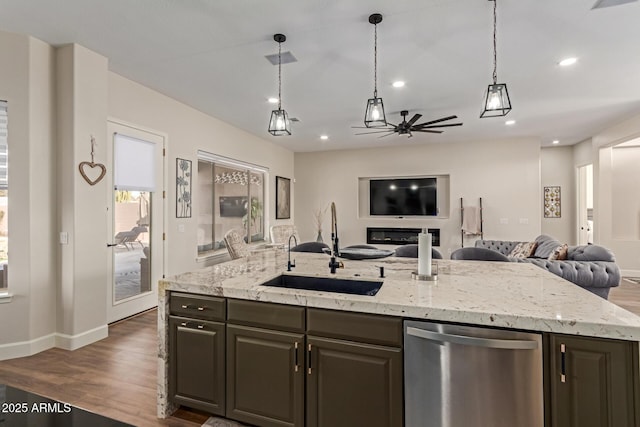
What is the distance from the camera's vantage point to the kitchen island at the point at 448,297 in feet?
4.65

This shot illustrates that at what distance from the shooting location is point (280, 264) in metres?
2.77

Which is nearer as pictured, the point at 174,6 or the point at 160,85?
the point at 174,6

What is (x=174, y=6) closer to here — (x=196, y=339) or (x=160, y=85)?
(x=160, y=85)

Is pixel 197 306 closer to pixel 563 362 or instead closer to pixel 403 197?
pixel 563 362

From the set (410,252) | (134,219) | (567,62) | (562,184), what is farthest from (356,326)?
(562,184)

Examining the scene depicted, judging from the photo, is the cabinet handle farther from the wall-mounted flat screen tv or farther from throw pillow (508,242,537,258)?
the wall-mounted flat screen tv

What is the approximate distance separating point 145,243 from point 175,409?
268cm

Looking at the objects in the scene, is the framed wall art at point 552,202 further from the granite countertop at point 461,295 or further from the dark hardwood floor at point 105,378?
the dark hardwood floor at point 105,378

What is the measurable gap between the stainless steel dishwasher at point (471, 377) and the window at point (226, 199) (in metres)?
4.49

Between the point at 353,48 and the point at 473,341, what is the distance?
2855mm

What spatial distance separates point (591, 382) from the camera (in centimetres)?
137

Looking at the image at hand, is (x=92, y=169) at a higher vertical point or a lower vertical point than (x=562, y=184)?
lower

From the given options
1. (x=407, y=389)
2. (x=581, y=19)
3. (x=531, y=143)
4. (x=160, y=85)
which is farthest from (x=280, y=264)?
(x=531, y=143)

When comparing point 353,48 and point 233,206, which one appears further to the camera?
point 233,206
